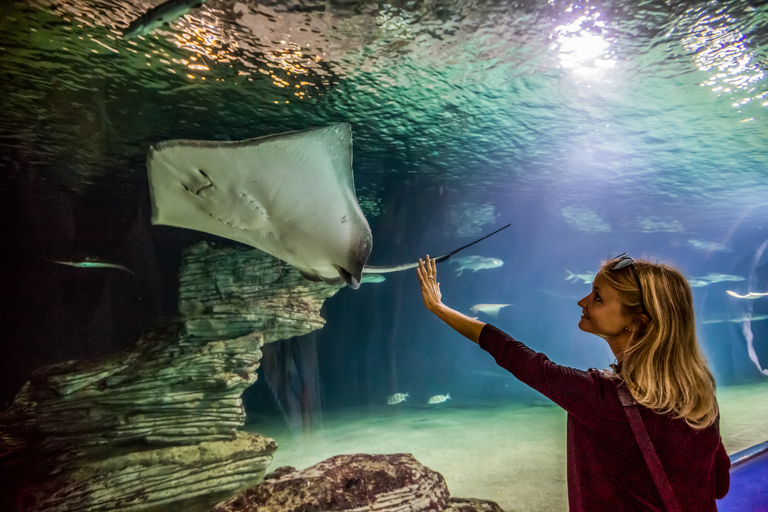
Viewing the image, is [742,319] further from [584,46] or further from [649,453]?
[649,453]

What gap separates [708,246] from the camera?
50.2ft

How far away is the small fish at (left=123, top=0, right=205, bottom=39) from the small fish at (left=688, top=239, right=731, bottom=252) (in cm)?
1770

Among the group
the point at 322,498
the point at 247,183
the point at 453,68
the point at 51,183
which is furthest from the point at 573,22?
the point at 51,183

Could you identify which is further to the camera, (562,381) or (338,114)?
(338,114)

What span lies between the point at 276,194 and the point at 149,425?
2786 millimetres

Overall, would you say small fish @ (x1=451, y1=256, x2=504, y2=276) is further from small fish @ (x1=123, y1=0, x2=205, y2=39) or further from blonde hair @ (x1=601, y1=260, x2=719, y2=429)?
blonde hair @ (x1=601, y1=260, x2=719, y2=429)

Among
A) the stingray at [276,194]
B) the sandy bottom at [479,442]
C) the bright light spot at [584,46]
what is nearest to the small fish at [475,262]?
the sandy bottom at [479,442]

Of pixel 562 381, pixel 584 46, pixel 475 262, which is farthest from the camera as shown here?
pixel 475 262

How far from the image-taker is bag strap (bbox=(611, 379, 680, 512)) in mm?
1051

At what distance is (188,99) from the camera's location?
3.78 meters

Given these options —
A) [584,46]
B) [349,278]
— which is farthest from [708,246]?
[349,278]

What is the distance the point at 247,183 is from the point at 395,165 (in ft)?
12.8

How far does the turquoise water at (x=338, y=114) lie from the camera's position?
10.0 feet

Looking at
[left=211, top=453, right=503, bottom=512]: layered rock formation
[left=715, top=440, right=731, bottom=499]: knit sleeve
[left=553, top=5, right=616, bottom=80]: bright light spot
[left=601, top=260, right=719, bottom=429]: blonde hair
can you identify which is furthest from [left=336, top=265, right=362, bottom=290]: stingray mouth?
[left=553, top=5, right=616, bottom=80]: bright light spot
